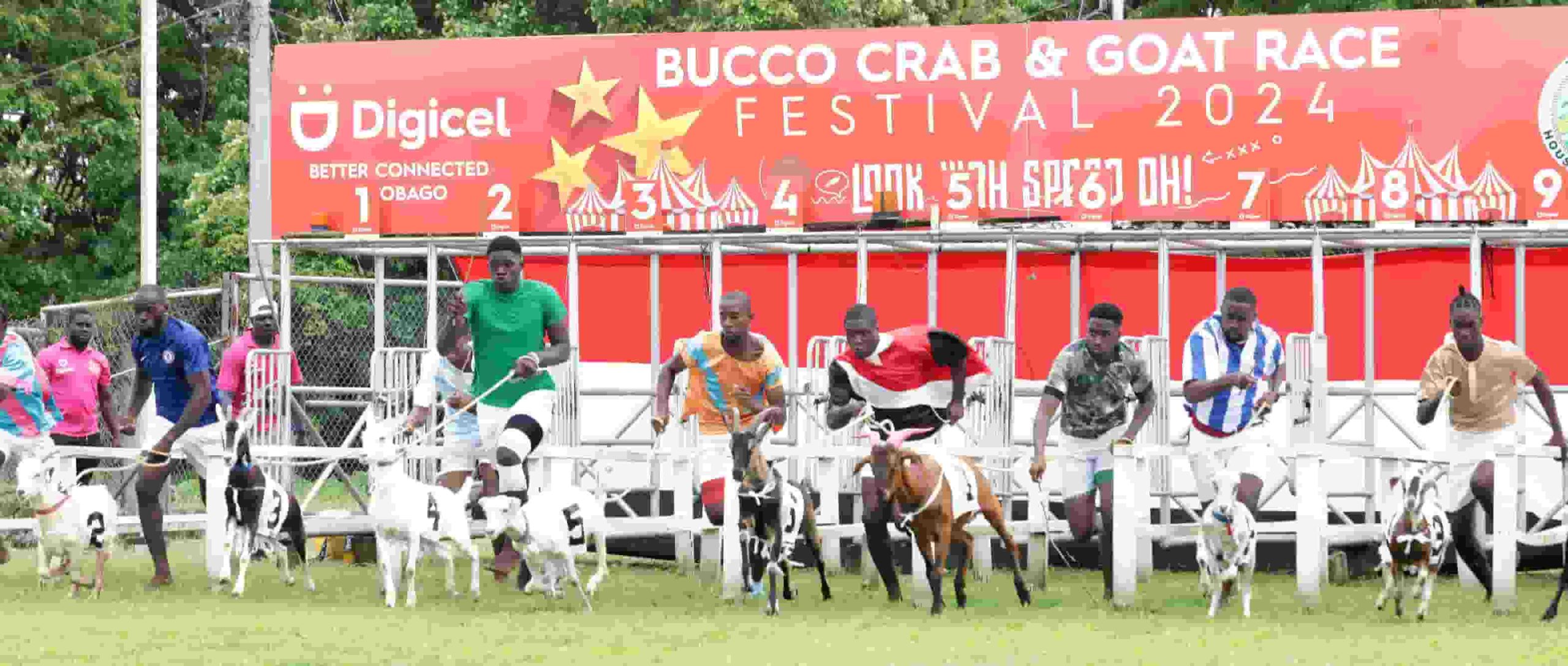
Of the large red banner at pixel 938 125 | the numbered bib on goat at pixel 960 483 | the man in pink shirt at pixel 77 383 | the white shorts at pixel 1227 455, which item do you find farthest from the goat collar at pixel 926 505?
the man in pink shirt at pixel 77 383

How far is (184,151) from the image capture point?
36812 millimetres

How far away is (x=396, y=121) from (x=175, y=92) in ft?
65.7

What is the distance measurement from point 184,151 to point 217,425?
20990 millimetres

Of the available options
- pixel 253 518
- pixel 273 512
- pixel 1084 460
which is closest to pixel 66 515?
pixel 253 518

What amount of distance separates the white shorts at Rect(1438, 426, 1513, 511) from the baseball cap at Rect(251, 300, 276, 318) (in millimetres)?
8602

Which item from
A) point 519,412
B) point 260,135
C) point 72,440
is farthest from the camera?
point 260,135

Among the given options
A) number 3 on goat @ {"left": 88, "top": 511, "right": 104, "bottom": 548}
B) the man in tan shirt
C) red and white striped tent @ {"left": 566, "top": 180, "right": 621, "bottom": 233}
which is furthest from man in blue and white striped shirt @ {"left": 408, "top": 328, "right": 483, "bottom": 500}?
the man in tan shirt

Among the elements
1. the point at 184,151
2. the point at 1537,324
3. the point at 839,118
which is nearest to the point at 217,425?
the point at 839,118

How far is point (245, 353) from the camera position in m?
18.2

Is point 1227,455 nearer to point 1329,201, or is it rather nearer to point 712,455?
point 712,455

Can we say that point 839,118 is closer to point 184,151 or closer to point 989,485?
point 989,485

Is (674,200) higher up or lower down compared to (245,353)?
higher up

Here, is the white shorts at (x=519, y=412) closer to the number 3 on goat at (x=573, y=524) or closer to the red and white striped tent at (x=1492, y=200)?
the number 3 on goat at (x=573, y=524)

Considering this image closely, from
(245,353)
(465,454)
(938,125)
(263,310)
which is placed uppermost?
(938,125)
